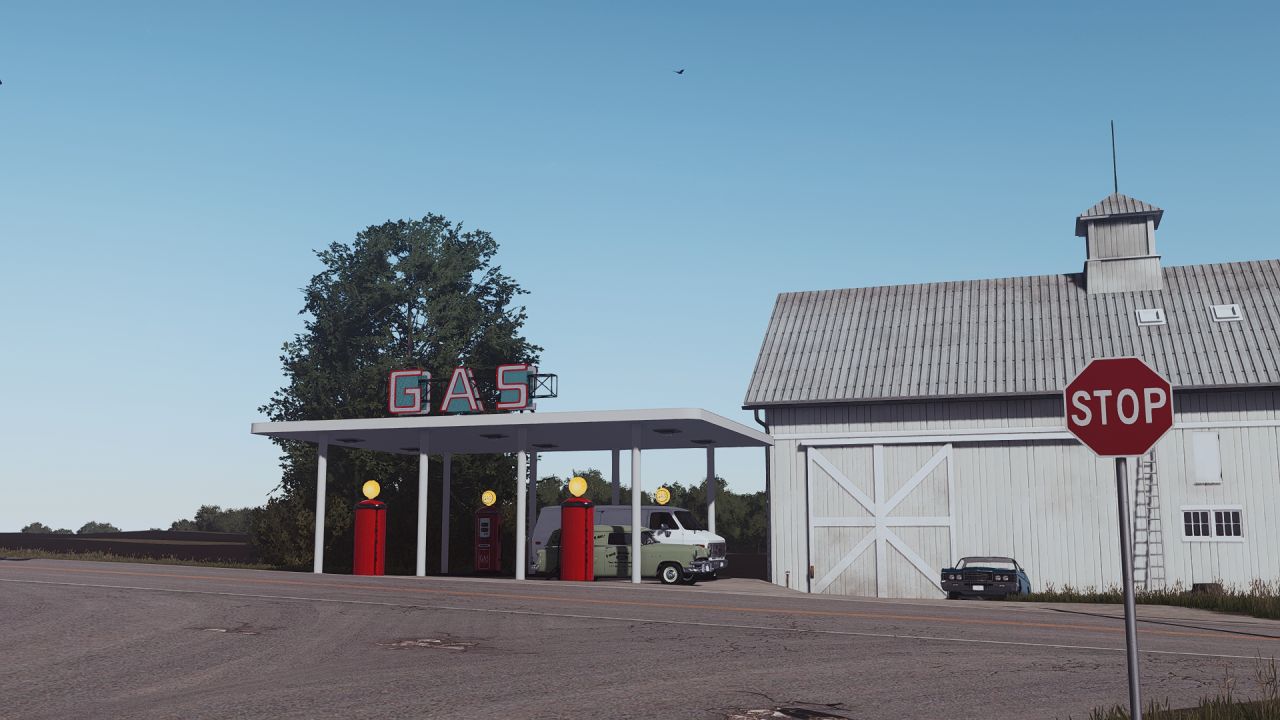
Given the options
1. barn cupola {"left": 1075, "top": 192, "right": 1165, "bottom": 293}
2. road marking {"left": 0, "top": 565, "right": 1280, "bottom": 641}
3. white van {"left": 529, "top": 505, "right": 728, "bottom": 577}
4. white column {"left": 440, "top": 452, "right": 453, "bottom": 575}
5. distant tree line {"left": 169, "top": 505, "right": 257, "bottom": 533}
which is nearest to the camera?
road marking {"left": 0, "top": 565, "right": 1280, "bottom": 641}

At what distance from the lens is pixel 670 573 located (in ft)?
92.6

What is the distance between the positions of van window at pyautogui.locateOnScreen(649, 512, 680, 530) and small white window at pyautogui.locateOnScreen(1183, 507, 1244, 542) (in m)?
13.2

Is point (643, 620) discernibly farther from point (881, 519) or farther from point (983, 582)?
point (881, 519)

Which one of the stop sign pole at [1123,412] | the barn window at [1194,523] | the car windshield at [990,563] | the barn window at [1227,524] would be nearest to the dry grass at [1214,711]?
the stop sign pole at [1123,412]

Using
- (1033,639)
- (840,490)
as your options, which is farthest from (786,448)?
(1033,639)

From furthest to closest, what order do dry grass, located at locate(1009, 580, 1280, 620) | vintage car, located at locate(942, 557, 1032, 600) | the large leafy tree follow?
the large leafy tree < vintage car, located at locate(942, 557, 1032, 600) < dry grass, located at locate(1009, 580, 1280, 620)

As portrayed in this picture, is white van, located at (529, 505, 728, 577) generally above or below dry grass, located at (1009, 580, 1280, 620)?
above

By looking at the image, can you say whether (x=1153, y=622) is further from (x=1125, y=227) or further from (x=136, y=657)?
(x=1125, y=227)

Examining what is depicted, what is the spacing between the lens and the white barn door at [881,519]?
30.1m

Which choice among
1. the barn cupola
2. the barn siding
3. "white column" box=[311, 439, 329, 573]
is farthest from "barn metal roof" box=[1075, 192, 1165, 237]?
"white column" box=[311, 439, 329, 573]

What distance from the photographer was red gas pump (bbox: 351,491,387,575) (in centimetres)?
3086

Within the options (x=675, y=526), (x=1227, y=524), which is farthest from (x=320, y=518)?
(x=1227, y=524)

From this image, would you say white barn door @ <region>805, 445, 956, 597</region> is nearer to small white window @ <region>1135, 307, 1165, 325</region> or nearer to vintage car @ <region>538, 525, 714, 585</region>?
vintage car @ <region>538, 525, 714, 585</region>

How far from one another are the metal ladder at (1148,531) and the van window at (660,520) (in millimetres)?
11901
